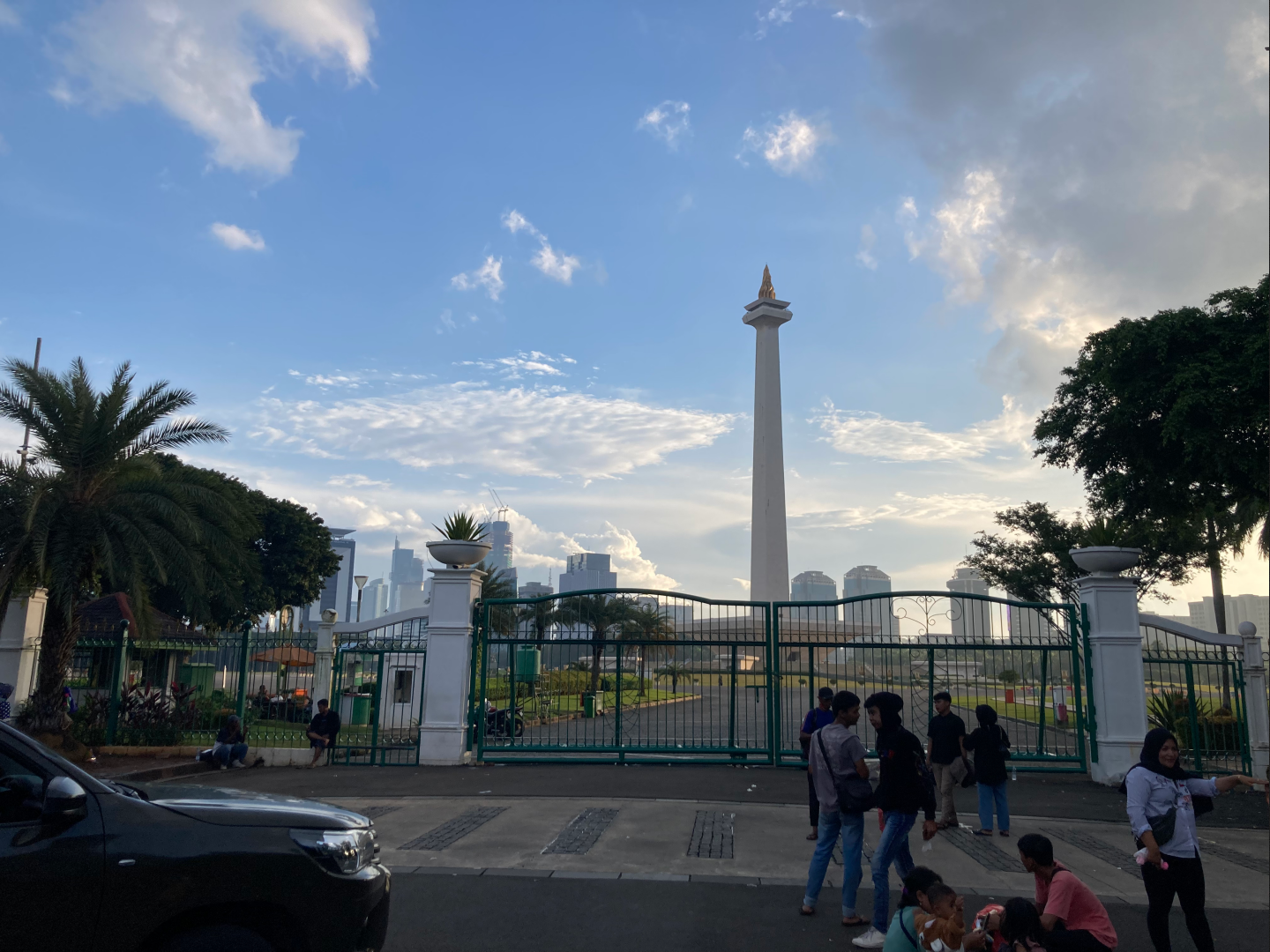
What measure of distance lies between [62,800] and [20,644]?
13.3m

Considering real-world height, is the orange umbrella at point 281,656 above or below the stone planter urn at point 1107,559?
below

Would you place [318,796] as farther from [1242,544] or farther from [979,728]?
A: [1242,544]

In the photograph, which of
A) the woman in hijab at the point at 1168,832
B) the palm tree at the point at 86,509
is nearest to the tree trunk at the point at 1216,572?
the woman in hijab at the point at 1168,832

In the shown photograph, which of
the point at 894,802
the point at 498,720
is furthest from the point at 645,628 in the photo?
the point at 894,802

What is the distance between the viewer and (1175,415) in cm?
1669

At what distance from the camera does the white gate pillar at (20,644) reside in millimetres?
14008

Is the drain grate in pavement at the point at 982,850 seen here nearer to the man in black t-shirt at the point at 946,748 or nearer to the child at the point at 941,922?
the man in black t-shirt at the point at 946,748

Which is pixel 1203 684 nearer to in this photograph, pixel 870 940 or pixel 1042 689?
pixel 1042 689

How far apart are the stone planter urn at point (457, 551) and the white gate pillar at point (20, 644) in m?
6.43

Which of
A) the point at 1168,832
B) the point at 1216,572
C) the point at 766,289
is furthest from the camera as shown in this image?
the point at 766,289

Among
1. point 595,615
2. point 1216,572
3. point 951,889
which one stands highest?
point 1216,572

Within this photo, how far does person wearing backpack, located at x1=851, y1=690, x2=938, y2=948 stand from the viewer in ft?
18.8

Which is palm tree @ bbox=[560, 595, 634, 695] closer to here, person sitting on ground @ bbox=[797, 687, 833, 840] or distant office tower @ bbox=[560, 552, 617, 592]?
person sitting on ground @ bbox=[797, 687, 833, 840]

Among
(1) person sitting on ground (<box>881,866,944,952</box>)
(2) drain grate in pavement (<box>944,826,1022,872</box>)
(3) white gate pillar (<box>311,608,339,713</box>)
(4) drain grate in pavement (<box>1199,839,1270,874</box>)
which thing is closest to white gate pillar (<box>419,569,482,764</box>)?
(3) white gate pillar (<box>311,608,339,713</box>)
